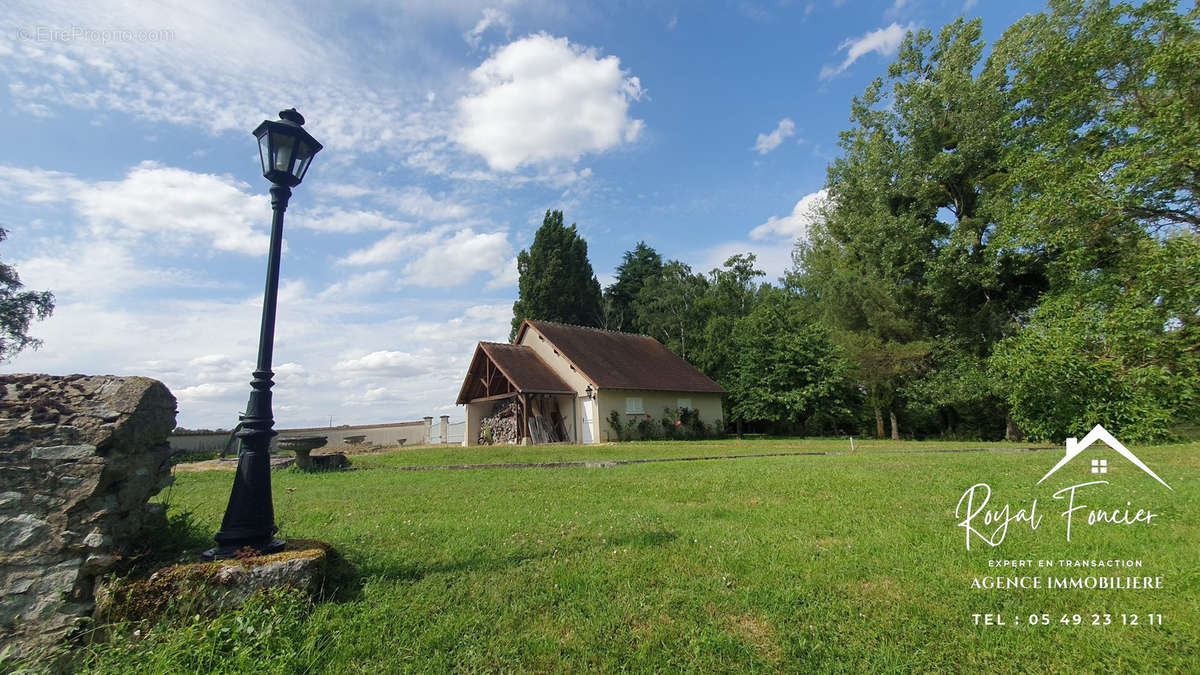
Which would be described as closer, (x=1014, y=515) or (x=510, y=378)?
(x=1014, y=515)

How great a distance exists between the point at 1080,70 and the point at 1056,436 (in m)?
12.1

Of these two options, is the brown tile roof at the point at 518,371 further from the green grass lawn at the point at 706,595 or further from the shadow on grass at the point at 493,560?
the shadow on grass at the point at 493,560

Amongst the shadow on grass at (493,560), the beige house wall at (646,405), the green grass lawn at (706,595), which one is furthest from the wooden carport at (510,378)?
the shadow on grass at (493,560)

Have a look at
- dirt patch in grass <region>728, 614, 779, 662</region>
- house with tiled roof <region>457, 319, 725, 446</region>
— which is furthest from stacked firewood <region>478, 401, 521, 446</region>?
dirt patch in grass <region>728, 614, 779, 662</region>

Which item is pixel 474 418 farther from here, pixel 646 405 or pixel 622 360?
pixel 646 405

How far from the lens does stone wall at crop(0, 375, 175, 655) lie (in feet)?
9.57

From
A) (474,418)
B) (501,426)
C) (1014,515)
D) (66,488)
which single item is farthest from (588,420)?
(66,488)

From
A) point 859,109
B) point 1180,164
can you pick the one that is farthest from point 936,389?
point 859,109

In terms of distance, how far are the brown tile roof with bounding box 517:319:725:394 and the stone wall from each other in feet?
62.5

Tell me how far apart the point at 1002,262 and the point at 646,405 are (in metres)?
15.9

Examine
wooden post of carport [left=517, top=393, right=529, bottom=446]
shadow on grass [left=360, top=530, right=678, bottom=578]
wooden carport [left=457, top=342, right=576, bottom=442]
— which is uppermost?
wooden carport [left=457, top=342, right=576, bottom=442]

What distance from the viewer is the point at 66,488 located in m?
3.16

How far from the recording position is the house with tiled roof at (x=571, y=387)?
22703mm

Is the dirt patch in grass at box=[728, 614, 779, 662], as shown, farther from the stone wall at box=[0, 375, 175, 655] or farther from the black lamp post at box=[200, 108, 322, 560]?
the stone wall at box=[0, 375, 175, 655]
